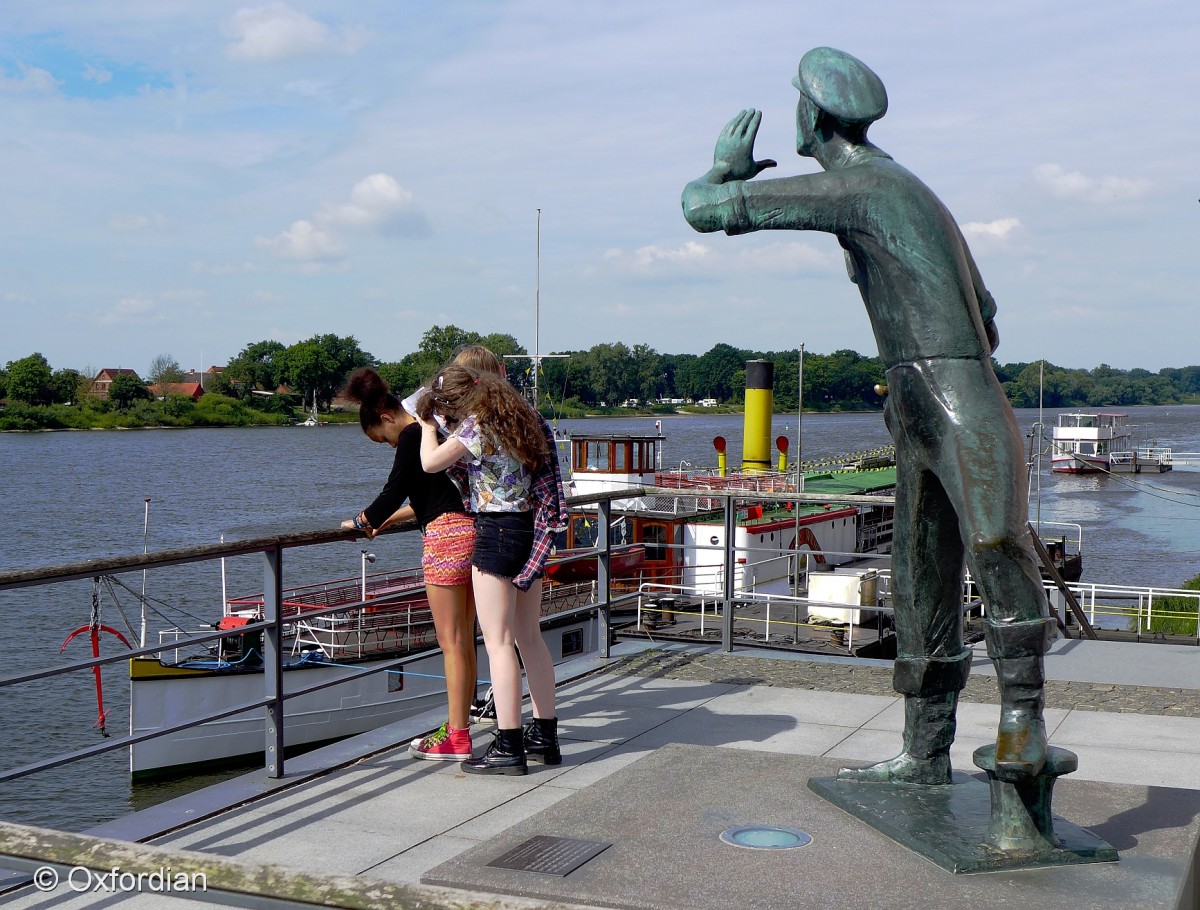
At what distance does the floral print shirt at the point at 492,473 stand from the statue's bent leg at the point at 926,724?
162 centimetres

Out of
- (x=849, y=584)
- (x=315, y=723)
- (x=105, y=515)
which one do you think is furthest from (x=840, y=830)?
(x=105, y=515)

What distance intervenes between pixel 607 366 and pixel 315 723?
84504 mm

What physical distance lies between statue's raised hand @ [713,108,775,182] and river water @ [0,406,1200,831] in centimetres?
1179

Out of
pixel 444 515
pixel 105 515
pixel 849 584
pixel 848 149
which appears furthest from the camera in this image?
pixel 105 515

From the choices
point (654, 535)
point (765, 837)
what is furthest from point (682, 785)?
point (654, 535)

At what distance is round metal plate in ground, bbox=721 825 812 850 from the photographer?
3.49m

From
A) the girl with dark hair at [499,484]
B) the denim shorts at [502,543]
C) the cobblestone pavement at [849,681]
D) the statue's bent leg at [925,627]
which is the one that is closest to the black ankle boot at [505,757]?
the girl with dark hair at [499,484]

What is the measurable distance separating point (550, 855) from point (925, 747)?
4.41 feet

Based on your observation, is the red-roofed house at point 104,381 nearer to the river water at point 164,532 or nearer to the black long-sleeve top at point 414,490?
the river water at point 164,532

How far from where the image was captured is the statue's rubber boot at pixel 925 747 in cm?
402

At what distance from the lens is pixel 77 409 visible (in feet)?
362

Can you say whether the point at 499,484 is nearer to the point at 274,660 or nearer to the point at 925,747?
the point at 274,660

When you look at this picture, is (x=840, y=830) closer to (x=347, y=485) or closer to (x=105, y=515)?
(x=105, y=515)

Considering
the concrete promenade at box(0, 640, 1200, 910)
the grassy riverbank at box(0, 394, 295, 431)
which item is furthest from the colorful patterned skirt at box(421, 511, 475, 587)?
the grassy riverbank at box(0, 394, 295, 431)
